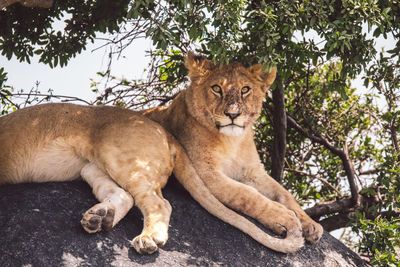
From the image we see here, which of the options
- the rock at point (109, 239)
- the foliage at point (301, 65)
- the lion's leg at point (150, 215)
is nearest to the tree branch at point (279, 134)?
the foliage at point (301, 65)

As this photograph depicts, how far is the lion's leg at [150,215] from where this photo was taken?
3557 mm

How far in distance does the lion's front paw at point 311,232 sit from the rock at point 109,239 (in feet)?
0.25

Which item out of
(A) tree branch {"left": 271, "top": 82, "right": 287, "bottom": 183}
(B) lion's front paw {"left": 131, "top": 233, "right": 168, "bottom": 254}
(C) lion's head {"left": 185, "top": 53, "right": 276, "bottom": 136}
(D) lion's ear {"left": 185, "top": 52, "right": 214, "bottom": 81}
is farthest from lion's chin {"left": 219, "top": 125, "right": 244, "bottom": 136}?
(A) tree branch {"left": 271, "top": 82, "right": 287, "bottom": 183}

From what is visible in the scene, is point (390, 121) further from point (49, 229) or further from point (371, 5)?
point (49, 229)

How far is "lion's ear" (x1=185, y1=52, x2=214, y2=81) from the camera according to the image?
16.3 ft

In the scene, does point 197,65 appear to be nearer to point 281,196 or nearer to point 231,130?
point 231,130

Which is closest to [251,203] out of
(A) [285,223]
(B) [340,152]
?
(A) [285,223]

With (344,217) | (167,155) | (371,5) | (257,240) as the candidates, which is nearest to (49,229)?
(167,155)

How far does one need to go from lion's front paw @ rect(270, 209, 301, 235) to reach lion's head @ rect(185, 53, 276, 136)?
885 mm

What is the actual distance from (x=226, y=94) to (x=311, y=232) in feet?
4.78

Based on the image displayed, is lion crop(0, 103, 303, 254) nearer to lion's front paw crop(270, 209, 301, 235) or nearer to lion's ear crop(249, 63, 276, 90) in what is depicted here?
lion's front paw crop(270, 209, 301, 235)

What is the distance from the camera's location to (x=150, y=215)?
12.5ft

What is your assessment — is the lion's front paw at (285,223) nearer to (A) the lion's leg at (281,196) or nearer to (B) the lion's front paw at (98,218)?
(A) the lion's leg at (281,196)

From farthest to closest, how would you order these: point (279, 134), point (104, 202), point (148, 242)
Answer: point (279, 134) < point (104, 202) < point (148, 242)
